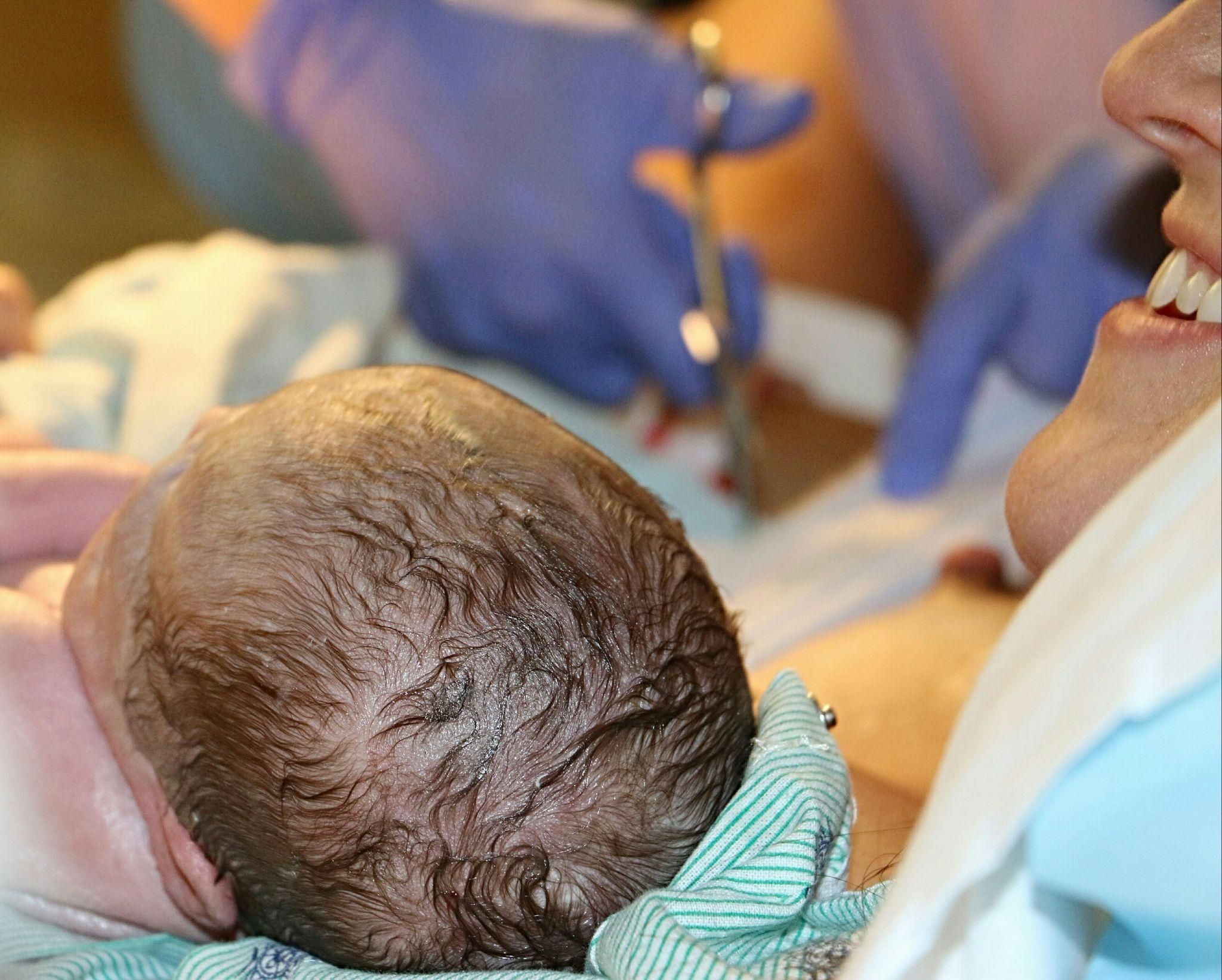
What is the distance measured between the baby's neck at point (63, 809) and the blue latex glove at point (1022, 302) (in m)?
0.85

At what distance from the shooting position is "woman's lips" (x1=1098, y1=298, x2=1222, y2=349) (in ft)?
1.80

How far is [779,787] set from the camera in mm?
561

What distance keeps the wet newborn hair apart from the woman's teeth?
0.25 metres

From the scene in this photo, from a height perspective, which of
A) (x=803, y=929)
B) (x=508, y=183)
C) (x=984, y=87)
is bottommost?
(x=803, y=929)

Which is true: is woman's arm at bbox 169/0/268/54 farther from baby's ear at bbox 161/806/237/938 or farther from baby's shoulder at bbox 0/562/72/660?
baby's ear at bbox 161/806/237/938

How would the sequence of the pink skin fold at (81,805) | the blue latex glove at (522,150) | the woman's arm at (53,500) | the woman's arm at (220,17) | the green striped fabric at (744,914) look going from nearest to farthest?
the green striped fabric at (744,914)
the pink skin fold at (81,805)
the woman's arm at (53,500)
the blue latex glove at (522,150)
the woman's arm at (220,17)

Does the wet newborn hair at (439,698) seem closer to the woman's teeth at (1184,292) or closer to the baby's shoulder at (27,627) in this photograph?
the baby's shoulder at (27,627)

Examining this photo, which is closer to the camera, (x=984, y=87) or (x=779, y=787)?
(x=779, y=787)

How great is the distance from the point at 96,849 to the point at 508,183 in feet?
2.87

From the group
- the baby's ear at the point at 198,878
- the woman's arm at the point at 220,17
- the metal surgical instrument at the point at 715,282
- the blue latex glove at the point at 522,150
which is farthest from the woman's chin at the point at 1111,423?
the woman's arm at the point at 220,17

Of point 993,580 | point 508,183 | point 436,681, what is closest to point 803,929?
point 436,681

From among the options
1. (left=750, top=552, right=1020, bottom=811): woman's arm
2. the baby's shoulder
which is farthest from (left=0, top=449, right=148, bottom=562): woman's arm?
(left=750, top=552, right=1020, bottom=811): woman's arm

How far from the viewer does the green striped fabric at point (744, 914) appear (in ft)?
1.68

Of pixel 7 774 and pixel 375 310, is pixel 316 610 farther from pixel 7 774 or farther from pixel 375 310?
pixel 375 310
